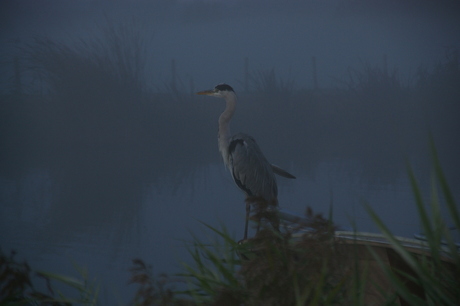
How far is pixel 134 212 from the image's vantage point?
16.1 feet

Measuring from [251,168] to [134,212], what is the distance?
7.69 feet

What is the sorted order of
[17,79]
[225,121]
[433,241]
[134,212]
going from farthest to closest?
1. [17,79]
2. [134,212]
3. [225,121]
4. [433,241]

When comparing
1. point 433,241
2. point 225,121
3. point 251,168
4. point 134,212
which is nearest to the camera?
point 433,241

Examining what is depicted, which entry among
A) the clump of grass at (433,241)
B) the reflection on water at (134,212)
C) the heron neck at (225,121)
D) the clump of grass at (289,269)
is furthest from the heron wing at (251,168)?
the clump of grass at (433,241)

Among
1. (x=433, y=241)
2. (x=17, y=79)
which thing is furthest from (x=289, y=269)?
(x=17, y=79)

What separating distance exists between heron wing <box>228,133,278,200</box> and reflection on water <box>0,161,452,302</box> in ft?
2.22

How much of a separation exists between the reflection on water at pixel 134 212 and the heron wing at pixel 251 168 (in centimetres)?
68

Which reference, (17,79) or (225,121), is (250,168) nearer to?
(225,121)

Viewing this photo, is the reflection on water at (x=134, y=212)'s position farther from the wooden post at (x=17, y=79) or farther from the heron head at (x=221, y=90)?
the wooden post at (x=17, y=79)

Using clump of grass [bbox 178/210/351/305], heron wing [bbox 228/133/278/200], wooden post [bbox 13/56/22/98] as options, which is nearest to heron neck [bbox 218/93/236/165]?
heron wing [bbox 228/133/278/200]

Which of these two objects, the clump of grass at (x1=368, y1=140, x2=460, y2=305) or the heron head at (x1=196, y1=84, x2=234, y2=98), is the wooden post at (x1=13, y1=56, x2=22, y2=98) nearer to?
the heron head at (x1=196, y1=84, x2=234, y2=98)

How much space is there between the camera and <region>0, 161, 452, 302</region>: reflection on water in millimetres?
3730

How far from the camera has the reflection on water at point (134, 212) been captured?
12.2ft

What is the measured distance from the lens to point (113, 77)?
631 cm
